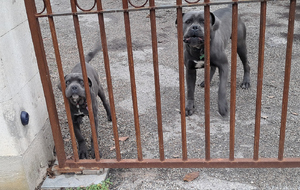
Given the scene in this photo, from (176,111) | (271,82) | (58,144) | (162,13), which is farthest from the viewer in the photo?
(162,13)

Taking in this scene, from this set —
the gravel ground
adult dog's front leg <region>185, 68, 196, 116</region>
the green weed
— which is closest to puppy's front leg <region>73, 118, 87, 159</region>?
the gravel ground

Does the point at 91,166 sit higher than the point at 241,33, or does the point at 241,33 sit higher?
the point at 241,33

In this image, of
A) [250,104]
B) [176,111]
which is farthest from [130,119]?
[250,104]

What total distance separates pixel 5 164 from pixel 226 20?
347 cm

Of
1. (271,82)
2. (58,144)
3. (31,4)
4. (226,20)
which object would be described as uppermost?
(31,4)

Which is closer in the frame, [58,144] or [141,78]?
[58,144]

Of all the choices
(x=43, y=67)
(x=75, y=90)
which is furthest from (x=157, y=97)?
(x=43, y=67)

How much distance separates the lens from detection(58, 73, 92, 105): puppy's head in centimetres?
324

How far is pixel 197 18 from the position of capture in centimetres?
391

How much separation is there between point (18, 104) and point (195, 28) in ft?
6.64

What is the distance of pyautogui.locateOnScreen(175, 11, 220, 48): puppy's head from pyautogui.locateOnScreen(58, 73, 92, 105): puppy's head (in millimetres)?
1318

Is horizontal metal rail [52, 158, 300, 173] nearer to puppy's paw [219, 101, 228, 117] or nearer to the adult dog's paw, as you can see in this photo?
puppy's paw [219, 101, 228, 117]

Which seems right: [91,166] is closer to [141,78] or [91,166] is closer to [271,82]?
[141,78]

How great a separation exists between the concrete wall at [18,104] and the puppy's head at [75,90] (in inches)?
12.4
